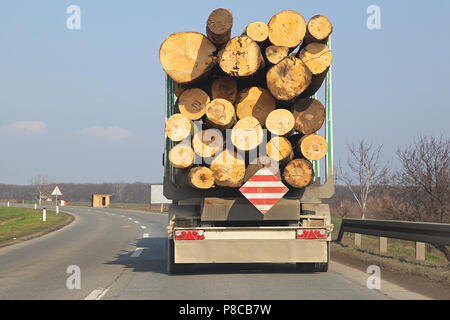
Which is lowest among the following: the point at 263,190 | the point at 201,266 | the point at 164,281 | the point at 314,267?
A: the point at 201,266

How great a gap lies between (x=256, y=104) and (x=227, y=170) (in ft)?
4.03

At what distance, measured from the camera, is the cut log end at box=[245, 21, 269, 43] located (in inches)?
365

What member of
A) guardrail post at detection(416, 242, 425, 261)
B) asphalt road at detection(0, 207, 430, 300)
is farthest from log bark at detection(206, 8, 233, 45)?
guardrail post at detection(416, 242, 425, 261)

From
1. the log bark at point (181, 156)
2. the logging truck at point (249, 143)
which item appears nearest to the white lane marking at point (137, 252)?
the logging truck at point (249, 143)

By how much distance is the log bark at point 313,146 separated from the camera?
30.3 ft

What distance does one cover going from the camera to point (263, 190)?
8945 millimetres

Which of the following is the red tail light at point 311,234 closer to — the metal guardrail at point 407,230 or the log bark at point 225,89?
the metal guardrail at point 407,230

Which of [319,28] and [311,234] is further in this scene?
[319,28]

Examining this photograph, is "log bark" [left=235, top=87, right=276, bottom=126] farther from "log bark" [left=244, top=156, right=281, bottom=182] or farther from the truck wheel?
the truck wheel

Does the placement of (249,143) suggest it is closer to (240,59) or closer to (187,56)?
(240,59)

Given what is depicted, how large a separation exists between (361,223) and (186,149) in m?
7.25

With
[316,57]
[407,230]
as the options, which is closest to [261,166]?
[316,57]
